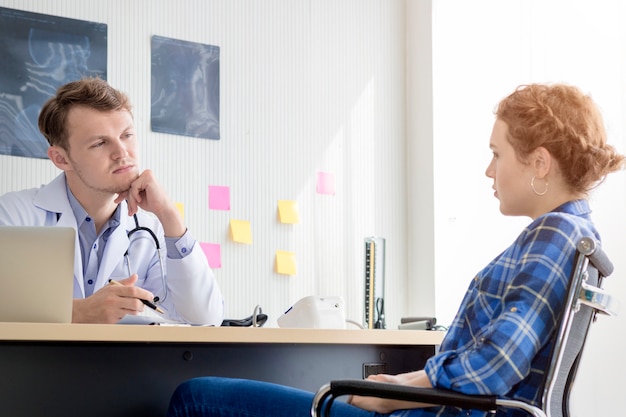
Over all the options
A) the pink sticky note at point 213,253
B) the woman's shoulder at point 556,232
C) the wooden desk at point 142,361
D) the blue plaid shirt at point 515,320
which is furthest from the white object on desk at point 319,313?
the pink sticky note at point 213,253

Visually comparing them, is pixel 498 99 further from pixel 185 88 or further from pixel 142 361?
pixel 142 361

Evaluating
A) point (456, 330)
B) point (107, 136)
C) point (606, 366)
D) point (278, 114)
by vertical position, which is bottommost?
point (606, 366)

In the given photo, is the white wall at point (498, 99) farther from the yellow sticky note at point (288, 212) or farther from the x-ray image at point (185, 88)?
the x-ray image at point (185, 88)

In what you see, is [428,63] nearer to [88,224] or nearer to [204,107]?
[204,107]

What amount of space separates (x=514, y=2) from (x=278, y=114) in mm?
1027

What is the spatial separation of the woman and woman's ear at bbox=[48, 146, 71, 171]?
1.09m

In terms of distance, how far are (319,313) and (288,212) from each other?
160 centimetres

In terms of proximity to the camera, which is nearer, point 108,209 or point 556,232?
point 556,232

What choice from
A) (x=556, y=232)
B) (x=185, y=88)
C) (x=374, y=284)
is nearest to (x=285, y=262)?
(x=374, y=284)

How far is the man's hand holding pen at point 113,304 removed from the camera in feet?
5.49

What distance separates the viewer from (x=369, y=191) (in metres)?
3.73

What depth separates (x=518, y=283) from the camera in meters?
1.33

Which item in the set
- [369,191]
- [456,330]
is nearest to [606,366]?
[369,191]

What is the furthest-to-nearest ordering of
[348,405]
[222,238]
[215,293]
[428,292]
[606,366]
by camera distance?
[428,292] < [222,238] < [606,366] < [215,293] < [348,405]
